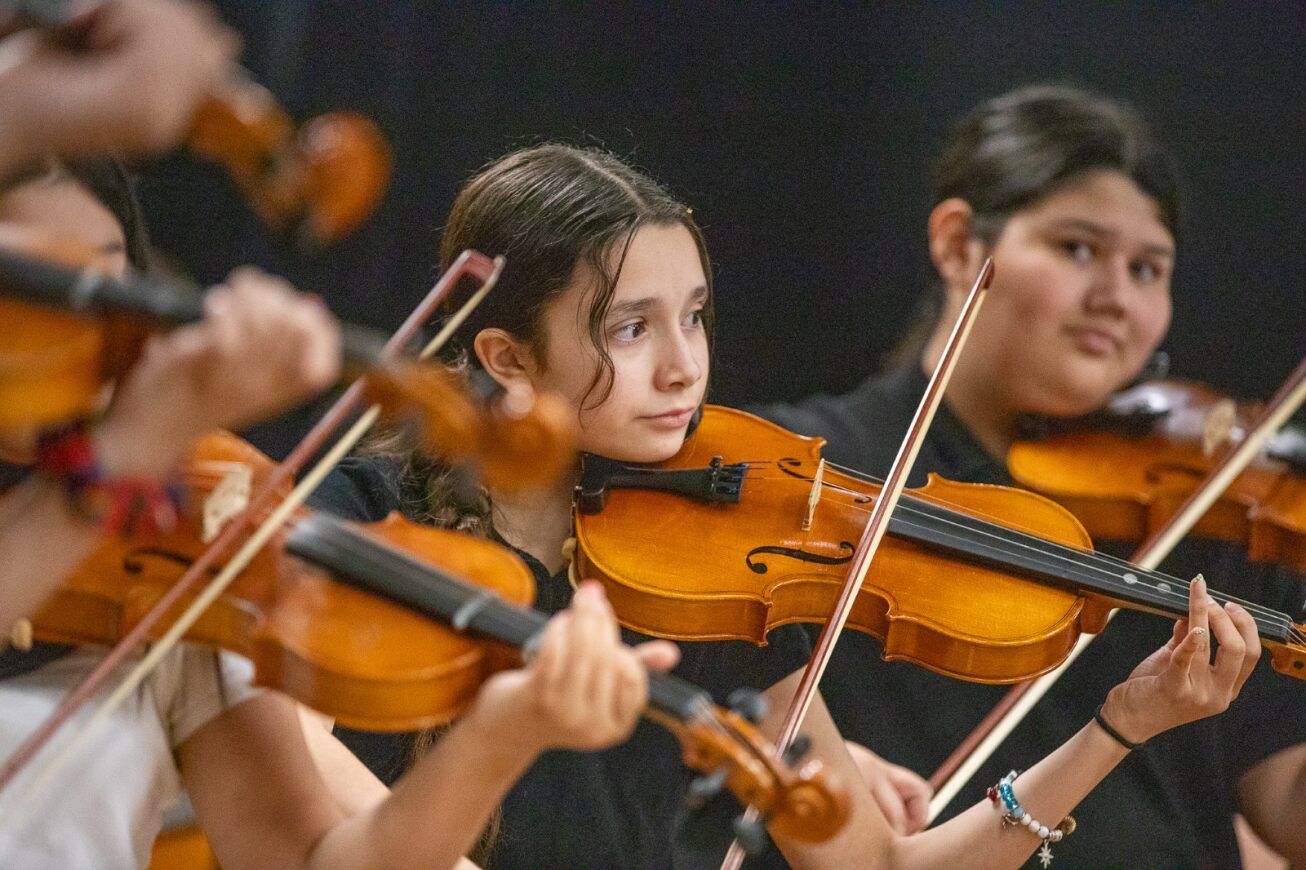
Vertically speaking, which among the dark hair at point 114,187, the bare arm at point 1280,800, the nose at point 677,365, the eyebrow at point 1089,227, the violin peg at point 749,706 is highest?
the dark hair at point 114,187

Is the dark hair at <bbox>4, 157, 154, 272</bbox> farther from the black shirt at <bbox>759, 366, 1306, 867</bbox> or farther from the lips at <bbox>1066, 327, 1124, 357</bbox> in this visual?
the lips at <bbox>1066, 327, 1124, 357</bbox>

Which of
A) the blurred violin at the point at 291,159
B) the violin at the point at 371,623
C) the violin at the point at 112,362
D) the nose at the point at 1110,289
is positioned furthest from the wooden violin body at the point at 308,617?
the nose at the point at 1110,289

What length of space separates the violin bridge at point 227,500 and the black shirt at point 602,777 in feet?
0.89

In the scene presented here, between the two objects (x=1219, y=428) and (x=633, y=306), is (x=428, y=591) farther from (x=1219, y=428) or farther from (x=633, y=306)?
(x=1219, y=428)

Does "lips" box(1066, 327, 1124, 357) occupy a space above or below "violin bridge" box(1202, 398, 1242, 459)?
above

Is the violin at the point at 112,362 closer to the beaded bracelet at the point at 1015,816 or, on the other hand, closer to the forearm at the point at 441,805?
the forearm at the point at 441,805

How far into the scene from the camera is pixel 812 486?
1.39 metres

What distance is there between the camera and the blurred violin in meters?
0.83

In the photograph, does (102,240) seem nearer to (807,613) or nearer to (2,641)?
(2,641)

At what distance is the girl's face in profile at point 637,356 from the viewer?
4.33ft

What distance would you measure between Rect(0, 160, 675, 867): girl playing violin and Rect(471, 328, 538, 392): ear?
1.29ft

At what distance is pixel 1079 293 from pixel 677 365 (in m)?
0.80

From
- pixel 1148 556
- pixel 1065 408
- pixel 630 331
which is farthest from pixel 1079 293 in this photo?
pixel 630 331

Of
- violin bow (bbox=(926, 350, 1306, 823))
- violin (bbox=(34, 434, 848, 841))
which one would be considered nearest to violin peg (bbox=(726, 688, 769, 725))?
violin (bbox=(34, 434, 848, 841))
